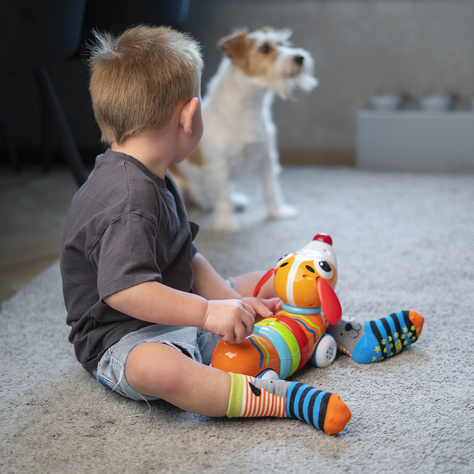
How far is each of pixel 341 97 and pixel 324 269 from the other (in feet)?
4.87

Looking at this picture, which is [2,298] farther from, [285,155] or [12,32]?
[285,155]

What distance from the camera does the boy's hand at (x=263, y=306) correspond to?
970 millimetres

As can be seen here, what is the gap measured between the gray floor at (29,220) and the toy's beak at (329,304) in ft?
2.35

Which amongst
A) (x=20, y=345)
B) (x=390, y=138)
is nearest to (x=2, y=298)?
(x=20, y=345)

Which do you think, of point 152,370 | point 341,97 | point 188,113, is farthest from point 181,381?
point 341,97

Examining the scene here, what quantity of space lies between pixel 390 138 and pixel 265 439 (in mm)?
1519

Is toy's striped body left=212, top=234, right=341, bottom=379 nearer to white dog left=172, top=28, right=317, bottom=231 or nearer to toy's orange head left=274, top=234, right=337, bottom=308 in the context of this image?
toy's orange head left=274, top=234, right=337, bottom=308

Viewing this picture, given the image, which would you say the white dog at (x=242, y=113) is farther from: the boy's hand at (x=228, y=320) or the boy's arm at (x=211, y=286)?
the boy's hand at (x=228, y=320)

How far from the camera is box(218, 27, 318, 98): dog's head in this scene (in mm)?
1549

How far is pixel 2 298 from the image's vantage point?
1.28 metres

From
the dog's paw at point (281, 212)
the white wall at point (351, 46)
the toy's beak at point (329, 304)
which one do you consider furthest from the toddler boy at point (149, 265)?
the white wall at point (351, 46)

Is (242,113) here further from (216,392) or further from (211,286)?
(216,392)

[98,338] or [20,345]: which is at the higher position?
[98,338]

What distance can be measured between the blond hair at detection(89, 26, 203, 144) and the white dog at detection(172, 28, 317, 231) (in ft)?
2.33
